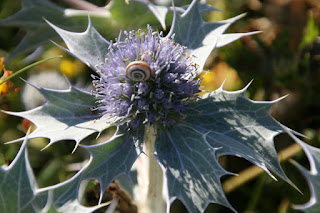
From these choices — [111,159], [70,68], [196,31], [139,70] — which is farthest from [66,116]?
[70,68]

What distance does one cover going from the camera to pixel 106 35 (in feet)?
4.24

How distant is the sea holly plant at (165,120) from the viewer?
32.1 inches

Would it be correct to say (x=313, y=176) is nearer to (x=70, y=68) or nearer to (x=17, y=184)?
(x=17, y=184)

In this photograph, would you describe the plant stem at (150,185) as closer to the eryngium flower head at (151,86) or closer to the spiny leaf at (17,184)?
the eryngium flower head at (151,86)

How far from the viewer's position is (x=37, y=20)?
4.21 ft

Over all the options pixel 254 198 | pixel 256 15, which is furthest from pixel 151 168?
pixel 256 15

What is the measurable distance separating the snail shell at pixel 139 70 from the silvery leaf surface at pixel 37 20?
506 mm

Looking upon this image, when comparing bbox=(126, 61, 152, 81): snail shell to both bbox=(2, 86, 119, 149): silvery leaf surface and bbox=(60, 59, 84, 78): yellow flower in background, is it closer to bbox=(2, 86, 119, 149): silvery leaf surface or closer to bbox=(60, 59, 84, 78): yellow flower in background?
bbox=(2, 86, 119, 149): silvery leaf surface

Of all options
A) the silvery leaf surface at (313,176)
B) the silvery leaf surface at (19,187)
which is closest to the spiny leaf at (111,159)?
the silvery leaf surface at (19,187)

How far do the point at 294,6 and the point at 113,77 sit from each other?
1.17 meters

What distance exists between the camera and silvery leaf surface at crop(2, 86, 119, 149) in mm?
885

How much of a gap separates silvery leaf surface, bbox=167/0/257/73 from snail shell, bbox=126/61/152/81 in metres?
0.21

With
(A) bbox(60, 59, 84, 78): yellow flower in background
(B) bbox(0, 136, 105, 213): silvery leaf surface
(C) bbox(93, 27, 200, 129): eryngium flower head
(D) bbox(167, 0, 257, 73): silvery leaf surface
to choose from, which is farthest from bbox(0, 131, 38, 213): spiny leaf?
(A) bbox(60, 59, 84, 78): yellow flower in background

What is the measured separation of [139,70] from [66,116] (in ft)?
0.93
